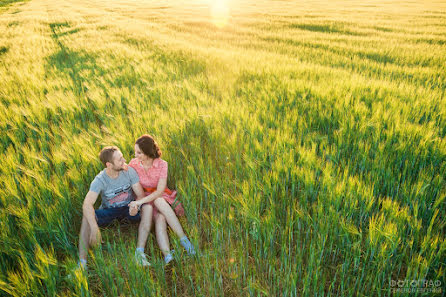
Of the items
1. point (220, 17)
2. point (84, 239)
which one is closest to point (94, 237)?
point (84, 239)

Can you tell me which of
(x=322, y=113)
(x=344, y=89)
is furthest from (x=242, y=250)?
(x=344, y=89)

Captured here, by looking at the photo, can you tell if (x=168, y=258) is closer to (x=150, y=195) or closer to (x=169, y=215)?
(x=169, y=215)

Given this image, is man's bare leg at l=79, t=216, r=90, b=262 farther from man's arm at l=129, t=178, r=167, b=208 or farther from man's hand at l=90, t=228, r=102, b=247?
man's arm at l=129, t=178, r=167, b=208

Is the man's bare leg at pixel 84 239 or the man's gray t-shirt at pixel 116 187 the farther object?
the man's gray t-shirt at pixel 116 187

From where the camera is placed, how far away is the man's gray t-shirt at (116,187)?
1.90 metres

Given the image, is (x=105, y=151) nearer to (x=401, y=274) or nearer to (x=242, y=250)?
(x=242, y=250)

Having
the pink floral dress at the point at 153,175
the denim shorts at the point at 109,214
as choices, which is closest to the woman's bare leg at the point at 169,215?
the pink floral dress at the point at 153,175

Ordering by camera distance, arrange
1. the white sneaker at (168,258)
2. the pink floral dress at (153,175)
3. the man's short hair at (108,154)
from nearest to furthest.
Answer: the white sneaker at (168,258), the man's short hair at (108,154), the pink floral dress at (153,175)

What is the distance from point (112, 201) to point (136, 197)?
22cm

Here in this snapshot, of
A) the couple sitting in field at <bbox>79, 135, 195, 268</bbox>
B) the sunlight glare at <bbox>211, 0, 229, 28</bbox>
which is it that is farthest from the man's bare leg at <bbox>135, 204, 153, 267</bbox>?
the sunlight glare at <bbox>211, 0, 229, 28</bbox>

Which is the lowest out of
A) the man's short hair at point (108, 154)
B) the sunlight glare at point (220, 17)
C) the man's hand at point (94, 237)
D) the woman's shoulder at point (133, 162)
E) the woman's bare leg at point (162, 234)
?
the woman's bare leg at point (162, 234)

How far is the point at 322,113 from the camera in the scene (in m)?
2.60

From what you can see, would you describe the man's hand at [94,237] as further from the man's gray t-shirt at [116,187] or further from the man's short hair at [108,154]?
the man's short hair at [108,154]

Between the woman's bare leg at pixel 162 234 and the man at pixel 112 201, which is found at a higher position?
the man at pixel 112 201
